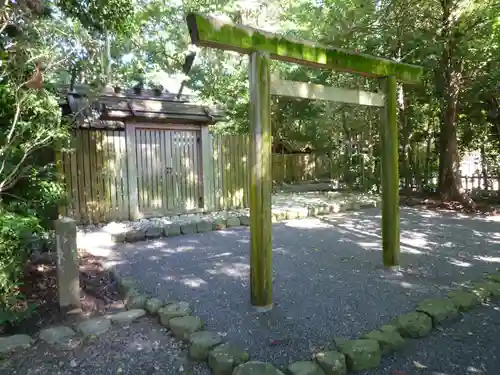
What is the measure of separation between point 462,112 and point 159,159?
30.6ft

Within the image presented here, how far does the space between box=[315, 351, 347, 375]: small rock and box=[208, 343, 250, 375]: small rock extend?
0.47 metres

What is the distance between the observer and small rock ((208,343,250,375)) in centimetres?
222

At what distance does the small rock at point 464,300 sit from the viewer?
314cm

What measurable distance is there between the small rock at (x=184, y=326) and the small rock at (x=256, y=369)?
617mm

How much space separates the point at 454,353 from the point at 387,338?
451 mm

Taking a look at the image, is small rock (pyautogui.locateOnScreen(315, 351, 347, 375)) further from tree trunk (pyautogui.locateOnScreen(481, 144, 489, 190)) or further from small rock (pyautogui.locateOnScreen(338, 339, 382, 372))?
tree trunk (pyautogui.locateOnScreen(481, 144, 489, 190))

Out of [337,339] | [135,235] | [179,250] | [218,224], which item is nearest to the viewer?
[337,339]

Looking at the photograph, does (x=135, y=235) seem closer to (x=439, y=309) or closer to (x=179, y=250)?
(x=179, y=250)

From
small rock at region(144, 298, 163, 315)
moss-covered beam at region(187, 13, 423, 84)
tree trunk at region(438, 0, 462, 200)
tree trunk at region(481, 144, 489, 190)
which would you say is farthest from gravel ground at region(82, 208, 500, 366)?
tree trunk at region(481, 144, 489, 190)

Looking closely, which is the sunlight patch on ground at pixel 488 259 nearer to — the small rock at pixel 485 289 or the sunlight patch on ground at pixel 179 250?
the small rock at pixel 485 289

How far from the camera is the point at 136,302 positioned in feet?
10.8

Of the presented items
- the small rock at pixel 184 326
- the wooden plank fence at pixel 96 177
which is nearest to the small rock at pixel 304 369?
the small rock at pixel 184 326

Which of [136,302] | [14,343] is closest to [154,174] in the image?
[136,302]

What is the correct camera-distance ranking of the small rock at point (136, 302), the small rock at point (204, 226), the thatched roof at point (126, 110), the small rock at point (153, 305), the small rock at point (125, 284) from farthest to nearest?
the thatched roof at point (126, 110)
the small rock at point (204, 226)
the small rock at point (125, 284)
the small rock at point (136, 302)
the small rock at point (153, 305)
